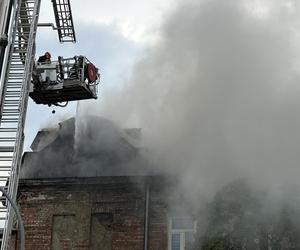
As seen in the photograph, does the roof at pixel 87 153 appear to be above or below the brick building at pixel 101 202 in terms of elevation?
above

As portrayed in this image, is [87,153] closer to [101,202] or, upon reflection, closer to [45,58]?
[101,202]

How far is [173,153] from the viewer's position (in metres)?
17.2

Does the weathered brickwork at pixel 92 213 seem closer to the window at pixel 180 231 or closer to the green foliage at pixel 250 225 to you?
the window at pixel 180 231

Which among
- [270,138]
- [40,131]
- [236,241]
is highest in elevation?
[40,131]

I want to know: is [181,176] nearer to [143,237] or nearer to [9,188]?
[143,237]

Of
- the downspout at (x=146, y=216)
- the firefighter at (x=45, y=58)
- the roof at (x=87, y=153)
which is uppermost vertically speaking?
the firefighter at (x=45, y=58)

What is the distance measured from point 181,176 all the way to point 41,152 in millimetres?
4109

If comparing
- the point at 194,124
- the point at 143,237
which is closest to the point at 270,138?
the point at 194,124

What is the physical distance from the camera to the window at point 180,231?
54.6 ft

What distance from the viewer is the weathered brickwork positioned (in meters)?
16.8

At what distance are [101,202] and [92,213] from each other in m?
0.36

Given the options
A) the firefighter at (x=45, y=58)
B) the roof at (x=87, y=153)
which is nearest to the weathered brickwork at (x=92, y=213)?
the roof at (x=87, y=153)

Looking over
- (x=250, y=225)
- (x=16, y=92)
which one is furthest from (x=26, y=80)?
(x=250, y=225)

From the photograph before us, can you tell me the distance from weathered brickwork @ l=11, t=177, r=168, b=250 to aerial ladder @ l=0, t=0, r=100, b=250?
3.13m
